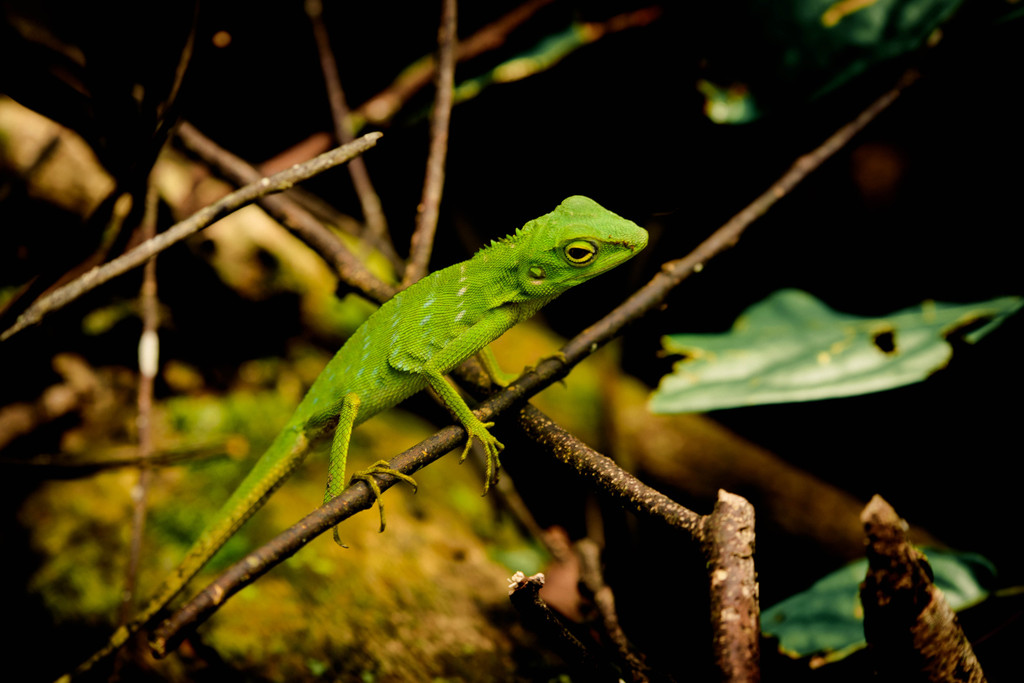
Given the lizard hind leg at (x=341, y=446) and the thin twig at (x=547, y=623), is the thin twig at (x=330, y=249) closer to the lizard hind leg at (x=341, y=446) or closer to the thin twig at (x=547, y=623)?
the lizard hind leg at (x=341, y=446)

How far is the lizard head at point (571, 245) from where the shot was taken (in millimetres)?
1819

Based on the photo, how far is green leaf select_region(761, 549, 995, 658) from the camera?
175 cm

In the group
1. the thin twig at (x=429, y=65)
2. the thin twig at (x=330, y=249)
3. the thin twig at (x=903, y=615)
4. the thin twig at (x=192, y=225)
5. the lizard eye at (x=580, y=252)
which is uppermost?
the thin twig at (x=429, y=65)

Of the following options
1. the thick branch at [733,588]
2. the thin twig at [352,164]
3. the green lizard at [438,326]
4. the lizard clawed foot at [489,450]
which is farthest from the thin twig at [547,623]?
the thin twig at [352,164]

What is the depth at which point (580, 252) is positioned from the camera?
6.07 ft

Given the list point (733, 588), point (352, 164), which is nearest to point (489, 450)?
point (733, 588)

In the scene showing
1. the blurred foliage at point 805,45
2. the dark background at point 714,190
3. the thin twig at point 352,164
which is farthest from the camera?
the dark background at point 714,190

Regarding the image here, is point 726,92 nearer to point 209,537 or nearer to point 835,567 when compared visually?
point 835,567

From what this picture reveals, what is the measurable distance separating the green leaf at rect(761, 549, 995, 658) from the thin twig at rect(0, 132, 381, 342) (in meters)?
1.73

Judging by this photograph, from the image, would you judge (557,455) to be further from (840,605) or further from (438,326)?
(840,605)

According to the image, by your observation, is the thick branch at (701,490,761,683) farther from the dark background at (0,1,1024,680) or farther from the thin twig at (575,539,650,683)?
the dark background at (0,1,1024,680)

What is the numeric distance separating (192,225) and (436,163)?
3.02 ft

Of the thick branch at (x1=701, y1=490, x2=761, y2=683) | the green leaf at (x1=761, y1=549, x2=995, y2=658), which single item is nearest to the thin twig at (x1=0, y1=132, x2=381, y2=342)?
the thick branch at (x1=701, y1=490, x2=761, y2=683)

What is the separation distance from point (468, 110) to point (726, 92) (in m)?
1.36
